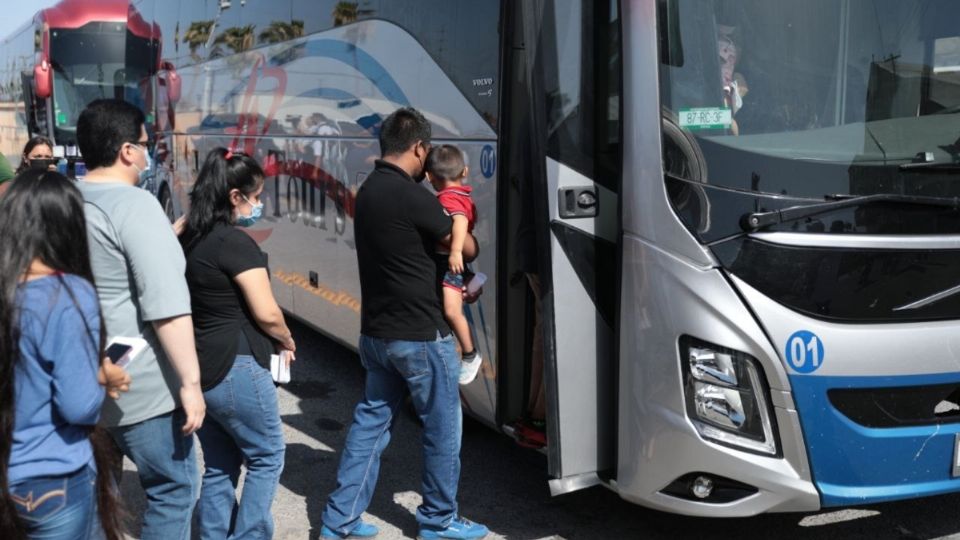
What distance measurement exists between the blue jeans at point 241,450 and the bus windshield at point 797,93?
6.23 feet

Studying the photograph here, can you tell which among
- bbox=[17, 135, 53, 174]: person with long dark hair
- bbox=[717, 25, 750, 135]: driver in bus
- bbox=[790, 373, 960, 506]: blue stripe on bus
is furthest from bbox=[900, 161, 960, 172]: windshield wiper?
bbox=[17, 135, 53, 174]: person with long dark hair

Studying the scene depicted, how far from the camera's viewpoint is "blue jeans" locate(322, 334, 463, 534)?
15.2ft

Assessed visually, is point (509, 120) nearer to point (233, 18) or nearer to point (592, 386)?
point (592, 386)

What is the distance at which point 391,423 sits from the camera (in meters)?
4.91

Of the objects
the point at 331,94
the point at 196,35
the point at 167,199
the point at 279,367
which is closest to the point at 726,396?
the point at 279,367

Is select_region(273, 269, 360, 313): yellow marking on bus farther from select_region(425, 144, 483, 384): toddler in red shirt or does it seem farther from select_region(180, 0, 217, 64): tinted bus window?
select_region(180, 0, 217, 64): tinted bus window

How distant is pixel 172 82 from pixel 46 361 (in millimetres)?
9063

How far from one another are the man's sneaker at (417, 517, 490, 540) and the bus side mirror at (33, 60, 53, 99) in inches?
694

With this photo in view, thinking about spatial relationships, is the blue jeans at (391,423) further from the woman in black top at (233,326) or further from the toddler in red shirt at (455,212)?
the woman in black top at (233,326)

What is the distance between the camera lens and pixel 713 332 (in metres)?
4.05

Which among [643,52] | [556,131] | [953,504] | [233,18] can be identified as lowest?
[953,504]

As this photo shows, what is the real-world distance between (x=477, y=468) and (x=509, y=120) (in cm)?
218

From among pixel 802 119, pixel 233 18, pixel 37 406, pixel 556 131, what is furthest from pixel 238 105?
pixel 37 406

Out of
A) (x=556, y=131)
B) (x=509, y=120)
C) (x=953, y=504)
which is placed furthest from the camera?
(x=953, y=504)
